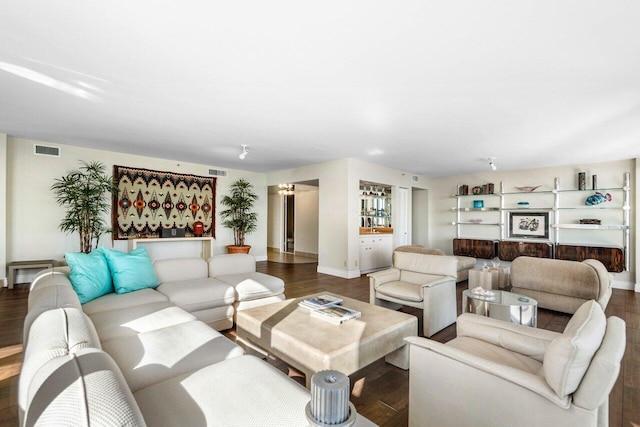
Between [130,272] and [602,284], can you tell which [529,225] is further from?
[130,272]

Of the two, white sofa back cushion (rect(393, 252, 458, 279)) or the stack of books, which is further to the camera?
white sofa back cushion (rect(393, 252, 458, 279))

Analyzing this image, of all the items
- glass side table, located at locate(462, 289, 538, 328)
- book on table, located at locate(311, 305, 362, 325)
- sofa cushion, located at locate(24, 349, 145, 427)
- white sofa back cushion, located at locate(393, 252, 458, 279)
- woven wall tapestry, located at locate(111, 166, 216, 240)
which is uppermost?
woven wall tapestry, located at locate(111, 166, 216, 240)

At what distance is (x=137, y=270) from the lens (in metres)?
2.88

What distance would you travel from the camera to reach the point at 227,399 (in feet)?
3.94

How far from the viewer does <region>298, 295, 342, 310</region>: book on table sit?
8.35 ft

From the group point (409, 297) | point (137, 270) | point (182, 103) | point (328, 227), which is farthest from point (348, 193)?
point (137, 270)

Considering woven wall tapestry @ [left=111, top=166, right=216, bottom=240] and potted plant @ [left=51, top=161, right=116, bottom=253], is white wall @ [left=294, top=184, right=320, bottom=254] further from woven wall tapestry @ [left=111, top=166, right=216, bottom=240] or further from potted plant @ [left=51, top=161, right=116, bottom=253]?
potted plant @ [left=51, top=161, right=116, bottom=253]

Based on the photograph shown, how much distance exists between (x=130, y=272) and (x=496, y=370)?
302 centimetres

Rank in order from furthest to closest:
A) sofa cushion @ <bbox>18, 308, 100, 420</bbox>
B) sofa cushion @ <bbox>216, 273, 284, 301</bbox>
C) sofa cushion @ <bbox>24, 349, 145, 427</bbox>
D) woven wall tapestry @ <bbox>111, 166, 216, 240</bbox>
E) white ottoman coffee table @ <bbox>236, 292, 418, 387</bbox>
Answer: woven wall tapestry @ <bbox>111, 166, 216, 240</bbox>
sofa cushion @ <bbox>216, 273, 284, 301</bbox>
white ottoman coffee table @ <bbox>236, 292, 418, 387</bbox>
sofa cushion @ <bbox>18, 308, 100, 420</bbox>
sofa cushion @ <bbox>24, 349, 145, 427</bbox>

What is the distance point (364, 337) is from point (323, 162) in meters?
4.97

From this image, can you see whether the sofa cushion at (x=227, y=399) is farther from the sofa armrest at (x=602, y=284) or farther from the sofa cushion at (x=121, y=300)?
the sofa armrest at (x=602, y=284)

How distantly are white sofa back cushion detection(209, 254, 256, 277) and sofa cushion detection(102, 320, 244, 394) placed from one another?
5.48 feet

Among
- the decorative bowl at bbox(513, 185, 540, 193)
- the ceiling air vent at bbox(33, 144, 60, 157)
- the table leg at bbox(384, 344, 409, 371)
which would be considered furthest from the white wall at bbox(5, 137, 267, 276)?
the decorative bowl at bbox(513, 185, 540, 193)

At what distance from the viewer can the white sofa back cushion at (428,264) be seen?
3391 millimetres
